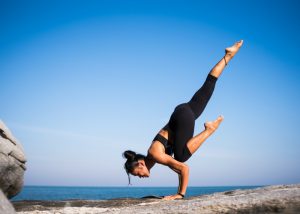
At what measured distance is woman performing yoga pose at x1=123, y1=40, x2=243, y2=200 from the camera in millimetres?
5531

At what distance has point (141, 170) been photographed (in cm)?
586

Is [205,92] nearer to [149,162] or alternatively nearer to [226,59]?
[226,59]

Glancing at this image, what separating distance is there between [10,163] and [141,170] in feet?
14.9

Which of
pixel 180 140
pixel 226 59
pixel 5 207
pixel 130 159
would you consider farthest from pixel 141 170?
pixel 226 59

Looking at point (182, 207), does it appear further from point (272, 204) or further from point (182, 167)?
point (182, 167)

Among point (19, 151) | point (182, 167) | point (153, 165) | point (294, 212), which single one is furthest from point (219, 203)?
point (19, 151)

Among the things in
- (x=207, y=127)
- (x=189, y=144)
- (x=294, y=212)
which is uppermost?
(x=207, y=127)

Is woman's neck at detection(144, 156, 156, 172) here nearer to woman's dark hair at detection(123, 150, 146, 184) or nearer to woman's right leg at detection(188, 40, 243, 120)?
woman's dark hair at detection(123, 150, 146, 184)

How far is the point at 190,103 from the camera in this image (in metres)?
6.74

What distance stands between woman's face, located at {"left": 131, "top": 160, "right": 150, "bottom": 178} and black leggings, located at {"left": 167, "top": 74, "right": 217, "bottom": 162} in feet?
2.26

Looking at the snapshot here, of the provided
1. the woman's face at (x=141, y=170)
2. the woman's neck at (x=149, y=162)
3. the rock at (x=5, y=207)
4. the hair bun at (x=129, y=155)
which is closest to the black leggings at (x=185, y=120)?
the woman's neck at (x=149, y=162)

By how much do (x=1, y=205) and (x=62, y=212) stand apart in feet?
10.9

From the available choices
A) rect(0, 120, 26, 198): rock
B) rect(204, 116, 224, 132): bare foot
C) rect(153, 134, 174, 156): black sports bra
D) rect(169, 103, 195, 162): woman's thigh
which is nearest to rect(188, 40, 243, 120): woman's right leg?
rect(204, 116, 224, 132): bare foot

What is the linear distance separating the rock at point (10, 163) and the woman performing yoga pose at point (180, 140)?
13.5 ft
